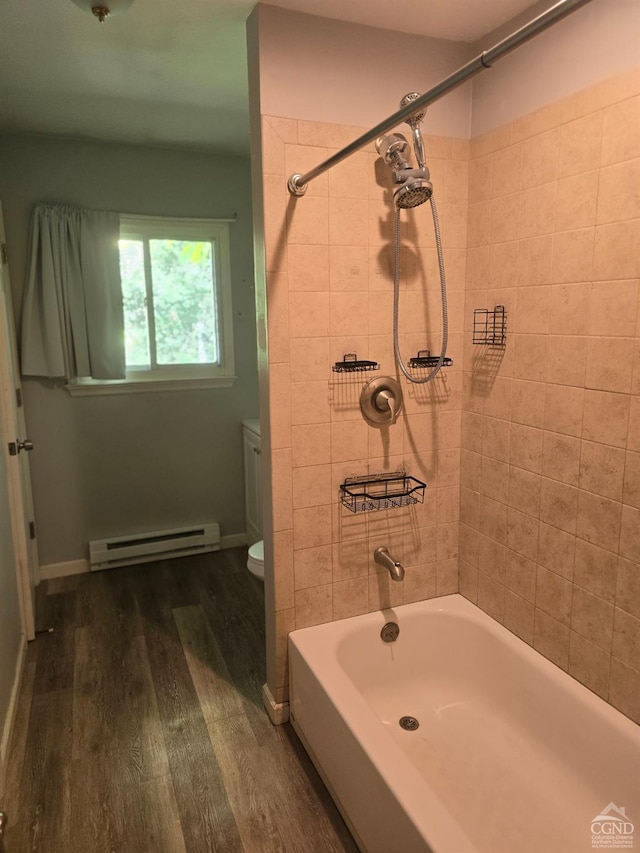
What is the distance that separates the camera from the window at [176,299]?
3428mm

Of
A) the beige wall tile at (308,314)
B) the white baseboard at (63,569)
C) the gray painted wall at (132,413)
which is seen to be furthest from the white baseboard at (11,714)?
the beige wall tile at (308,314)

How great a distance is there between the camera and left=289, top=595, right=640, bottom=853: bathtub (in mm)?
1499

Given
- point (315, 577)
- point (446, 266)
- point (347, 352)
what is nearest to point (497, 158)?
point (446, 266)

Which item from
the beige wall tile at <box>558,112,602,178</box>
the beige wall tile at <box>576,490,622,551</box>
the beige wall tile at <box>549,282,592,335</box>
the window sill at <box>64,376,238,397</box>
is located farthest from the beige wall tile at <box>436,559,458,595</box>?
the window sill at <box>64,376,238,397</box>

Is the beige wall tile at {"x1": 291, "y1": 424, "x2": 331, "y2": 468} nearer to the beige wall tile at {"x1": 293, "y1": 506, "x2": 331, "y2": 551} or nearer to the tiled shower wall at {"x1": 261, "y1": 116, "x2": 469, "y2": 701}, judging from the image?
the tiled shower wall at {"x1": 261, "y1": 116, "x2": 469, "y2": 701}

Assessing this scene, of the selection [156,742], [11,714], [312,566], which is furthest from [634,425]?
[11,714]

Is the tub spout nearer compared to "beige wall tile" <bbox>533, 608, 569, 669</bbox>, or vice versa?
"beige wall tile" <bbox>533, 608, 569, 669</bbox>

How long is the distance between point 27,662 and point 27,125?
2666 mm

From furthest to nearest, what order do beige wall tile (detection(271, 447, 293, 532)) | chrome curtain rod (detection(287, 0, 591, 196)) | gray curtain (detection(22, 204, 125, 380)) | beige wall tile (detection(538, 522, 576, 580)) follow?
1. gray curtain (detection(22, 204, 125, 380))
2. beige wall tile (detection(271, 447, 293, 532))
3. beige wall tile (detection(538, 522, 576, 580))
4. chrome curtain rod (detection(287, 0, 591, 196))

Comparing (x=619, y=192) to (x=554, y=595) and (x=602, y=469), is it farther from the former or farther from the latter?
(x=554, y=595)

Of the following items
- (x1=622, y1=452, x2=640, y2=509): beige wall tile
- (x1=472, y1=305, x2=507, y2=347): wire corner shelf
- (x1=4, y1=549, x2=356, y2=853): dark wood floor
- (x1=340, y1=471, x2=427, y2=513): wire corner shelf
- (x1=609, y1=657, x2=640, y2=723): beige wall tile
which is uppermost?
(x1=472, y1=305, x2=507, y2=347): wire corner shelf

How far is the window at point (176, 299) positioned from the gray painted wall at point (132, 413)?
80mm

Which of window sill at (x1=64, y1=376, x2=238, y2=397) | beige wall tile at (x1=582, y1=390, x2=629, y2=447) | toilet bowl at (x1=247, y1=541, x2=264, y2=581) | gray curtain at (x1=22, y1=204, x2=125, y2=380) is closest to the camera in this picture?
beige wall tile at (x1=582, y1=390, x2=629, y2=447)

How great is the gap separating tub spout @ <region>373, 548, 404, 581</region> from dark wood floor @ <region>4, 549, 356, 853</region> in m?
0.73
